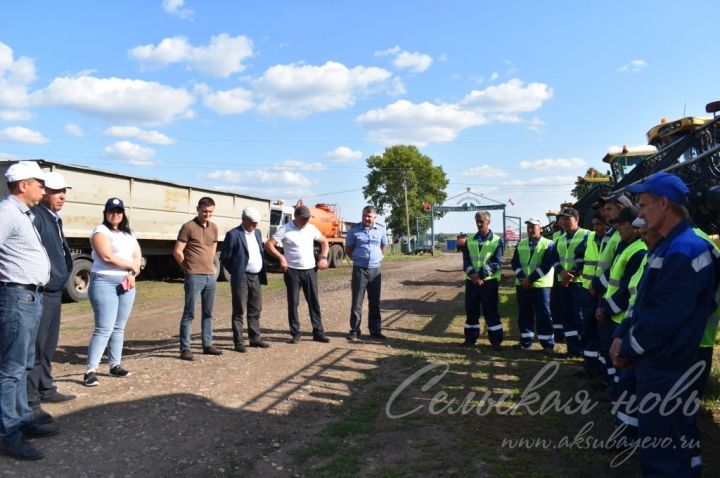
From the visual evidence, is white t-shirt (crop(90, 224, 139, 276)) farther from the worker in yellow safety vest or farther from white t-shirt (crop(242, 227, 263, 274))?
the worker in yellow safety vest

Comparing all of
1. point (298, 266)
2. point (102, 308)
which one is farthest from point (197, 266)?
point (298, 266)

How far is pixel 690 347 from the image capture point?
2.74m

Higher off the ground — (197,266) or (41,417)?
(197,266)

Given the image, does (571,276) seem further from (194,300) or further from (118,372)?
(118,372)

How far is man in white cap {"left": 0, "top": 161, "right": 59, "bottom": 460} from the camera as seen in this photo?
141 inches

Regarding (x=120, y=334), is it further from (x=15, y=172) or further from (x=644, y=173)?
(x=644, y=173)

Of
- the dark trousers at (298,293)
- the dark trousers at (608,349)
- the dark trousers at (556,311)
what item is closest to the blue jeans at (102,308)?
the dark trousers at (298,293)

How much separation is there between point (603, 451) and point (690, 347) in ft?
5.20

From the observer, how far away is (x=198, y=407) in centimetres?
475

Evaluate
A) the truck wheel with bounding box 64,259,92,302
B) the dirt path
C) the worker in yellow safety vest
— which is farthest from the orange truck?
the worker in yellow safety vest

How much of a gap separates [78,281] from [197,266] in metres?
7.26

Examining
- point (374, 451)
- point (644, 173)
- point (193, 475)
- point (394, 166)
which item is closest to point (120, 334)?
point (193, 475)

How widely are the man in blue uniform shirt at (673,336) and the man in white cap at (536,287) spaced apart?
4.33 m

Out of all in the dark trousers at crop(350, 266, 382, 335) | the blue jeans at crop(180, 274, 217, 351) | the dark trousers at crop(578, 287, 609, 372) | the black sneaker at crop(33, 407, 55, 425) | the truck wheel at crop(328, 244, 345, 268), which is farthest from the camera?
the truck wheel at crop(328, 244, 345, 268)
